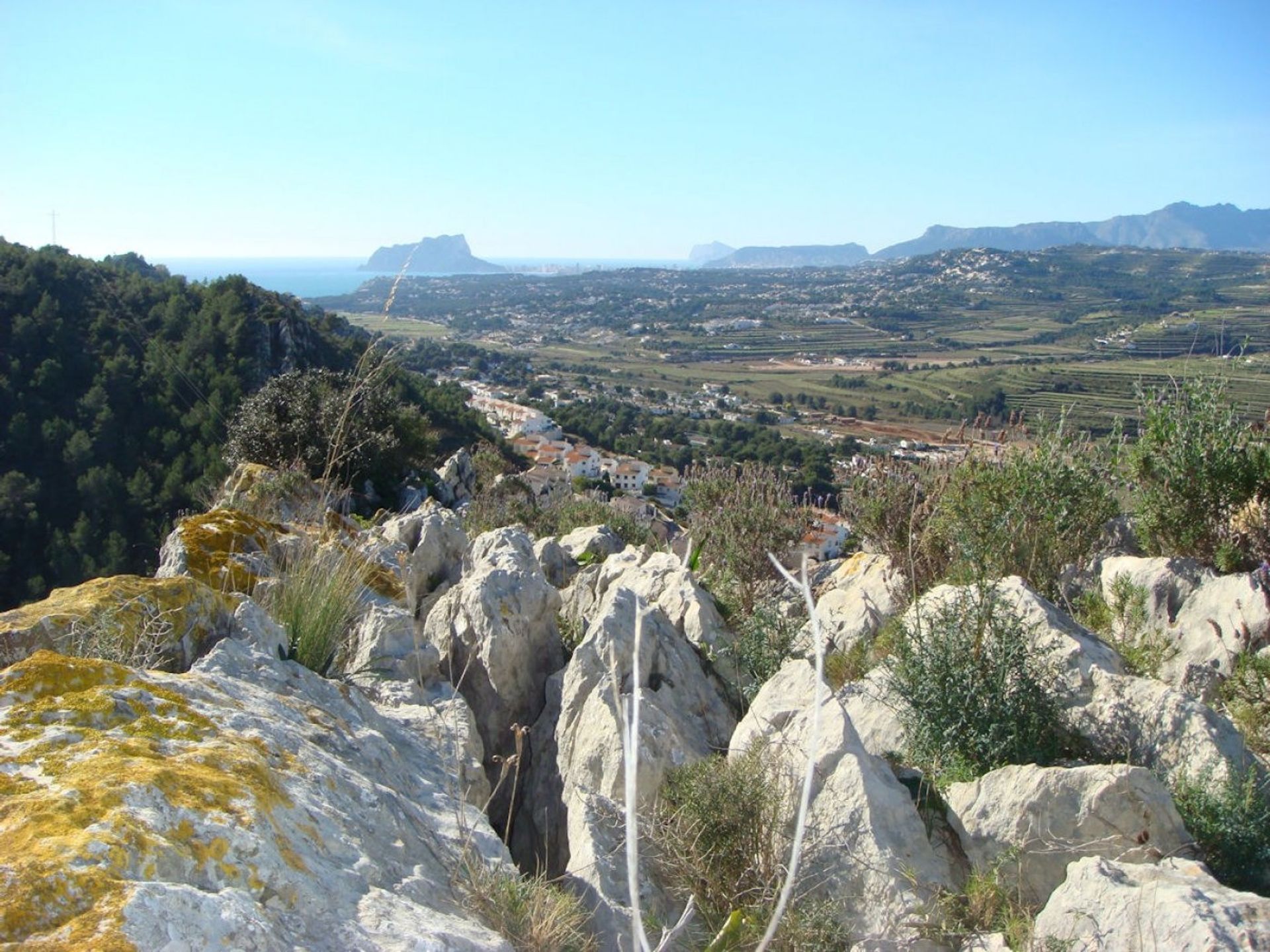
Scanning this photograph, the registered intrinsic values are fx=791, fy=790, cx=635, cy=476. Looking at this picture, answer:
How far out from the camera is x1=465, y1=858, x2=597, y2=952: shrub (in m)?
2.56

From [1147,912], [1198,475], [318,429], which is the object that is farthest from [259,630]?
[318,429]

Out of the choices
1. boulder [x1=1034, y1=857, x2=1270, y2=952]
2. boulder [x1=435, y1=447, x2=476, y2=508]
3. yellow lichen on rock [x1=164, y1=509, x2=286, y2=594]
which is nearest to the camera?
boulder [x1=1034, y1=857, x2=1270, y2=952]

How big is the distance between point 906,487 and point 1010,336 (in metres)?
106

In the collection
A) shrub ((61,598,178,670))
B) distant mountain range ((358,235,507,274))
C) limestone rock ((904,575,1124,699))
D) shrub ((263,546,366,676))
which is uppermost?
distant mountain range ((358,235,507,274))

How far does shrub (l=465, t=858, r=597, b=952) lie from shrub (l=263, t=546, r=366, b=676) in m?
1.78

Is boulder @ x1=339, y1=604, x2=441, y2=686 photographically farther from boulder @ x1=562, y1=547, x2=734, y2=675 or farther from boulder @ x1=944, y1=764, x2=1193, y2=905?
boulder @ x1=944, y1=764, x2=1193, y2=905

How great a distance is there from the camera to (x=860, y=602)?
6668 millimetres

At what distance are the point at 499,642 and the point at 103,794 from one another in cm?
305

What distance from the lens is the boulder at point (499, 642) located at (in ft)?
16.3

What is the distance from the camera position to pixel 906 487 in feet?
25.1

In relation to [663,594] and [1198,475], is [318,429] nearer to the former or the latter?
[663,594]

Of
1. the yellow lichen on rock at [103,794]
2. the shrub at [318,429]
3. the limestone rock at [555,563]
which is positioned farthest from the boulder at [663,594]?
the shrub at [318,429]

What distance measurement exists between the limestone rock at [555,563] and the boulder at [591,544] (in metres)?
0.46

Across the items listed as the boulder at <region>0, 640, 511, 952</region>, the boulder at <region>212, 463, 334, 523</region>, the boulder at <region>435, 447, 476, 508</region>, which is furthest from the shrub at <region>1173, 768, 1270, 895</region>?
the boulder at <region>435, 447, 476, 508</region>
